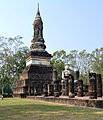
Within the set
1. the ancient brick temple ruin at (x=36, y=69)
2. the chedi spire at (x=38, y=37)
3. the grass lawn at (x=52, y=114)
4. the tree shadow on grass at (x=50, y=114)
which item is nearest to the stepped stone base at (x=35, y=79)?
the ancient brick temple ruin at (x=36, y=69)

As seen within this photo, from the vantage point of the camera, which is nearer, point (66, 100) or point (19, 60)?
point (66, 100)

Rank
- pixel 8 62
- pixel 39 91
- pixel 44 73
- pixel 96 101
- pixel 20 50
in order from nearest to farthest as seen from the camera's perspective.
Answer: pixel 96 101, pixel 39 91, pixel 44 73, pixel 8 62, pixel 20 50

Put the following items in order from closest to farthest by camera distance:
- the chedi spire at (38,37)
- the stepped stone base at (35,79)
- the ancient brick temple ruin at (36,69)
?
1. the stepped stone base at (35,79)
2. the ancient brick temple ruin at (36,69)
3. the chedi spire at (38,37)

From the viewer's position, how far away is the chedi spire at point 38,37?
1291 inches

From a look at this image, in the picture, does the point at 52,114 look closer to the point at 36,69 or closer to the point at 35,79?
the point at 35,79

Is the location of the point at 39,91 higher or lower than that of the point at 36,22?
lower

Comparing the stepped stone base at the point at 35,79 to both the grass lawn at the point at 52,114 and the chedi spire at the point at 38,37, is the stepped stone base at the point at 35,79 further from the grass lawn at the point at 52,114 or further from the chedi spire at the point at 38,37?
the grass lawn at the point at 52,114

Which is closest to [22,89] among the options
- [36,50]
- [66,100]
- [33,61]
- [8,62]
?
[33,61]

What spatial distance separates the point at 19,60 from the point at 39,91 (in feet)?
54.2

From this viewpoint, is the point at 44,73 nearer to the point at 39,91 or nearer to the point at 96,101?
the point at 39,91

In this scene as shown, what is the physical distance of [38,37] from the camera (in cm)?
3372

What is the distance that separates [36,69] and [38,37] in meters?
6.43

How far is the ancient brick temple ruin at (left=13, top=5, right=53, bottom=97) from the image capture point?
93.3 feet

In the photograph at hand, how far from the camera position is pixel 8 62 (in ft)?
128
